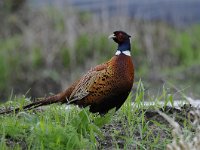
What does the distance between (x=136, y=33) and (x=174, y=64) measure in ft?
2.85

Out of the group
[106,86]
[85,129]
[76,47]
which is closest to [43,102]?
[106,86]

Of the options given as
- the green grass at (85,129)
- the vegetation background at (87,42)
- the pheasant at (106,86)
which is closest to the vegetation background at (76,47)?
the vegetation background at (87,42)

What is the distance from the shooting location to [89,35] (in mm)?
12539

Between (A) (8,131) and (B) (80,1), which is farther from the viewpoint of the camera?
(B) (80,1)

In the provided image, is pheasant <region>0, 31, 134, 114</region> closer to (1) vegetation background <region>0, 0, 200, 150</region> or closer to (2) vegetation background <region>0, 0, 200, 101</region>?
(1) vegetation background <region>0, 0, 200, 150</region>

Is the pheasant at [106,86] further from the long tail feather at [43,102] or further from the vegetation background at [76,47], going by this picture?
the vegetation background at [76,47]

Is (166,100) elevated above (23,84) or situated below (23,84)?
above

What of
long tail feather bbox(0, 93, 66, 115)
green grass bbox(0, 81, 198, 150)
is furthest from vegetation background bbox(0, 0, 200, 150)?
green grass bbox(0, 81, 198, 150)

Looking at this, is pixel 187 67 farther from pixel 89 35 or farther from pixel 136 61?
pixel 89 35

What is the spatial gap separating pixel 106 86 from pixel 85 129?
2.47ft

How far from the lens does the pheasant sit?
5.60 meters

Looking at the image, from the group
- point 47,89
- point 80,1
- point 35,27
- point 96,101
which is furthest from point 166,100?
point 80,1

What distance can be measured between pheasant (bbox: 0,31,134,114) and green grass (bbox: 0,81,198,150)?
0.11 meters

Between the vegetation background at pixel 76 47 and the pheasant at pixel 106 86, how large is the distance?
14.7 ft
